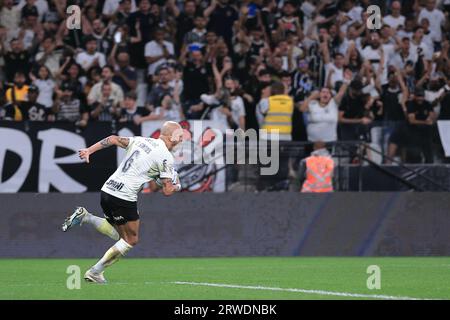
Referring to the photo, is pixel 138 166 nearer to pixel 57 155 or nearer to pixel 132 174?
pixel 132 174

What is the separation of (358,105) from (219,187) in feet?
10.9

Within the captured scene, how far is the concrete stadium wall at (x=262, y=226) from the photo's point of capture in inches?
828

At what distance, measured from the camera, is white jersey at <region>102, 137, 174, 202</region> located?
14.3 meters

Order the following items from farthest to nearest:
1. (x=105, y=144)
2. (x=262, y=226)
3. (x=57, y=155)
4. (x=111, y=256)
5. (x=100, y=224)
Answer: (x=262, y=226)
(x=57, y=155)
(x=100, y=224)
(x=105, y=144)
(x=111, y=256)

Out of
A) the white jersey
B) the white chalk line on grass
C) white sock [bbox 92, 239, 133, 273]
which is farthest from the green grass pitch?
the white jersey

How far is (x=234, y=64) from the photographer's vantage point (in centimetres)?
2391

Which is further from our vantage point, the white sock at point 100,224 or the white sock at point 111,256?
the white sock at point 100,224

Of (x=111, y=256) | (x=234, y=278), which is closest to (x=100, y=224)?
(x=111, y=256)

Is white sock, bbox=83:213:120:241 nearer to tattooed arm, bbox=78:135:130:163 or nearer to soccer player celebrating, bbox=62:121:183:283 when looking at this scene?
soccer player celebrating, bbox=62:121:183:283

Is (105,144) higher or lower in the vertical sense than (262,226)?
higher

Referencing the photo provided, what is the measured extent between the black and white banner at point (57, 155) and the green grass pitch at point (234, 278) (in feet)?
5.08

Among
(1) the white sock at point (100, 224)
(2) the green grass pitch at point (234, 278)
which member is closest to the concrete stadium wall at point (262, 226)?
(2) the green grass pitch at point (234, 278)

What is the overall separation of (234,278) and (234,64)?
30.9ft

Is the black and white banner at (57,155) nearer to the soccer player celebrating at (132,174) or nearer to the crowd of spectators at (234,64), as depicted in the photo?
the crowd of spectators at (234,64)
